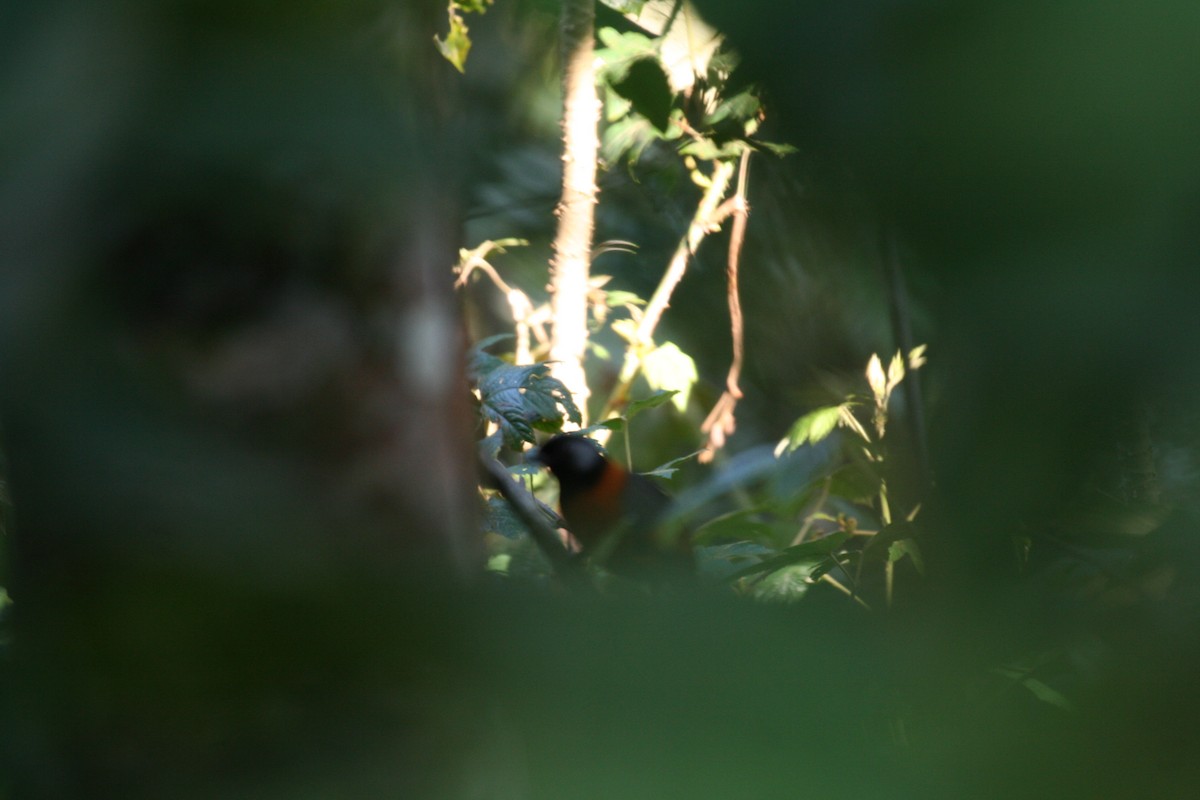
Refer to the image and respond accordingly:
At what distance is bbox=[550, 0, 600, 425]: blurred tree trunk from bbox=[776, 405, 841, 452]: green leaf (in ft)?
1.32

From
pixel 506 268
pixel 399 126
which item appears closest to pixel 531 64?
pixel 506 268

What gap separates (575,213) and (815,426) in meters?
0.66

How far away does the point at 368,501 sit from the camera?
0.68 ft

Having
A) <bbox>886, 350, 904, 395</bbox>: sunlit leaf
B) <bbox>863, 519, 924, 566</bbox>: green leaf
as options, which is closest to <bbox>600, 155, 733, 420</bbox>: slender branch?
<bbox>863, 519, 924, 566</bbox>: green leaf

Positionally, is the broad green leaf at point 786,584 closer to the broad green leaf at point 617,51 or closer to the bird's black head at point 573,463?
the broad green leaf at point 617,51

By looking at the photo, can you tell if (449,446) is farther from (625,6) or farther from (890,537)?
(625,6)

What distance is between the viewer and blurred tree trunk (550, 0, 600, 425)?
1.65m

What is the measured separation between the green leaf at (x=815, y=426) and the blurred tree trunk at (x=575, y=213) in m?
0.40

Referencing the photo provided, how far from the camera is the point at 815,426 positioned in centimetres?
127

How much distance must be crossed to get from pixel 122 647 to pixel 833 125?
0.48ft

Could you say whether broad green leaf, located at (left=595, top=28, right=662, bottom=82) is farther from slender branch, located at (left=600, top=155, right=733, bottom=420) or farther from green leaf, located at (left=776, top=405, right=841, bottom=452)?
slender branch, located at (left=600, top=155, right=733, bottom=420)

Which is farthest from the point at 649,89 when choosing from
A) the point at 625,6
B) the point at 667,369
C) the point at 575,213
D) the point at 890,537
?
the point at 667,369

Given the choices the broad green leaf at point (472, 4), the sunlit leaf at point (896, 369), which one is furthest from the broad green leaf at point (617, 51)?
the sunlit leaf at point (896, 369)

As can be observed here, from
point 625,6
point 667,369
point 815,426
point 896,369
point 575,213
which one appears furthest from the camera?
point 667,369
